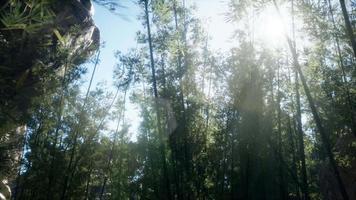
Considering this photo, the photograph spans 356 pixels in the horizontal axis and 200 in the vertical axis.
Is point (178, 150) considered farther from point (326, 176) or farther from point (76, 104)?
point (326, 176)

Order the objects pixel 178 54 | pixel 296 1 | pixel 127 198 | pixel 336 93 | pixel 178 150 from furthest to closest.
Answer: pixel 127 198 → pixel 178 150 → pixel 178 54 → pixel 336 93 → pixel 296 1

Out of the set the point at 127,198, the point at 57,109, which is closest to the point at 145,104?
the point at 57,109

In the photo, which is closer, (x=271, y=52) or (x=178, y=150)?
(x=271, y=52)

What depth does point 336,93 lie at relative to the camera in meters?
8.84

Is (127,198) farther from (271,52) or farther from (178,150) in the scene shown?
(271,52)

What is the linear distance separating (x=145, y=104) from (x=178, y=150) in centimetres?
350

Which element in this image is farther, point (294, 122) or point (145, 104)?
point (145, 104)

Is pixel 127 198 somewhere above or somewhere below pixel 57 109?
below

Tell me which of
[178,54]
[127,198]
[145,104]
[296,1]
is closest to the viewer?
[296,1]

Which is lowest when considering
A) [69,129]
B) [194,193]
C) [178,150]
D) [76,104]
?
[194,193]

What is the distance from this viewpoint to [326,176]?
44.9 ft

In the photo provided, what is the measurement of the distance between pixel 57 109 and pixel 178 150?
4180 mm

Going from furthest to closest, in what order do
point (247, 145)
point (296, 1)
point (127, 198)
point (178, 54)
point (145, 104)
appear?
point (127, 198)
point (145, 104)
point (247, 145)
point (178, 54)
point (296, 1)

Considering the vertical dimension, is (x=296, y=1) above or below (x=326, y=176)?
above
